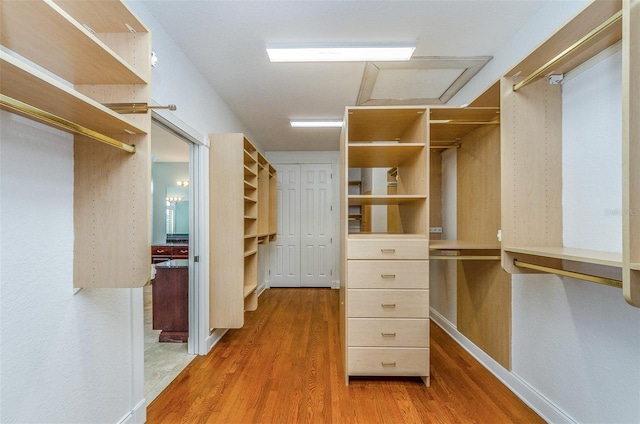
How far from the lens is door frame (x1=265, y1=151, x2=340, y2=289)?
16.3ft

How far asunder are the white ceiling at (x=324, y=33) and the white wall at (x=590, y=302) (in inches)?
29.0

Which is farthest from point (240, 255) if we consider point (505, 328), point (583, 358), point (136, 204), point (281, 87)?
point (583, 358)

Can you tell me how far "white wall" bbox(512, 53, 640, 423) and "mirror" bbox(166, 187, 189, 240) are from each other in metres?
5.98

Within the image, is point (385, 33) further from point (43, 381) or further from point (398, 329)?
point (43, 381)

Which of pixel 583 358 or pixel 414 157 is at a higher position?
pixel 414 157

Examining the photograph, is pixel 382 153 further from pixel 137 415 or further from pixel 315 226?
pixel 315 226

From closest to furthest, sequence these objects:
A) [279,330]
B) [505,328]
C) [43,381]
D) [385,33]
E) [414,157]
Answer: [43,381]
[385,33]
[505,328]
[414,157]
[279,330]

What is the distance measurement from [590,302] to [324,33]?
88.0 inches

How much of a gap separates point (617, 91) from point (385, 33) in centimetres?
130

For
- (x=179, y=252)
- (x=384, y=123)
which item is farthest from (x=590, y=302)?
(x=179, y=252)

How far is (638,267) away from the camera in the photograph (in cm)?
87

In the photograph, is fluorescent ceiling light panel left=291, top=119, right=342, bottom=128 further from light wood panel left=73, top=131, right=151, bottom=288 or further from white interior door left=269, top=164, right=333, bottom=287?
light wood panel left=73, top=131, right=151, bottom=288

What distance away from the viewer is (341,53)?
2029 millimetres

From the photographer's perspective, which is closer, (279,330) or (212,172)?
(212,172)
